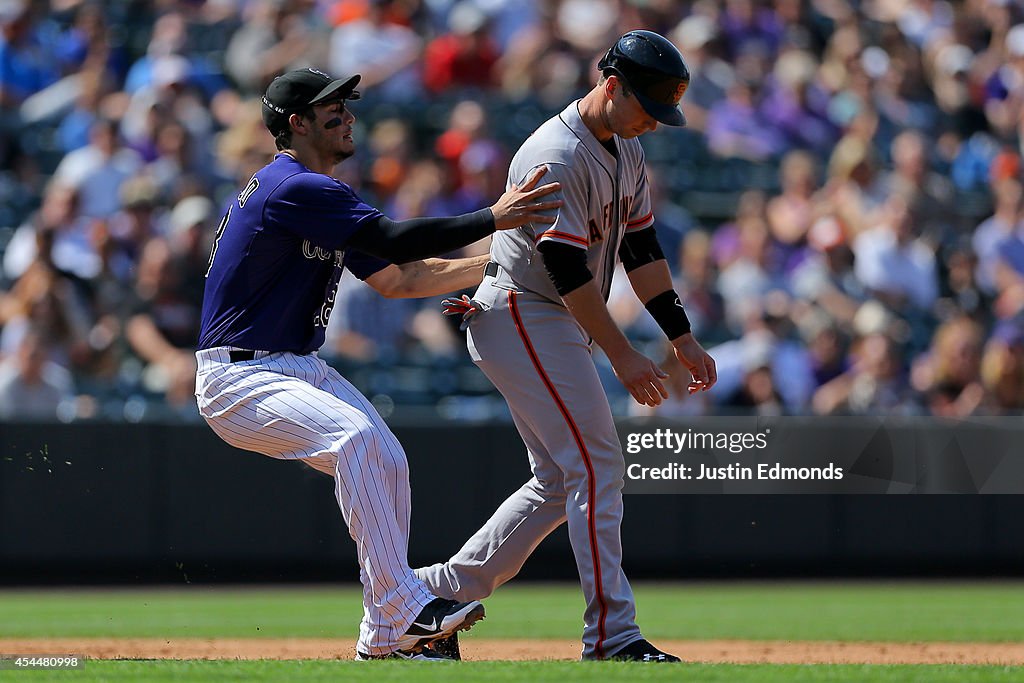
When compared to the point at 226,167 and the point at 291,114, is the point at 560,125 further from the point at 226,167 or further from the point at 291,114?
the point at 226,167

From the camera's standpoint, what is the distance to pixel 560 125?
17.4ft

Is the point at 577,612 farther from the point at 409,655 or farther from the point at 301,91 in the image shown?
the point at 301,91

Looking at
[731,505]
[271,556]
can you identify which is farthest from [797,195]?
[271,556]

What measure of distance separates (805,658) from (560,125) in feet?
7.60

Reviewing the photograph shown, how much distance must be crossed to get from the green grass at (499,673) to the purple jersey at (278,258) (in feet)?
3.69

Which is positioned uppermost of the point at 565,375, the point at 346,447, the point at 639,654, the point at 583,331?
the point at 583,331

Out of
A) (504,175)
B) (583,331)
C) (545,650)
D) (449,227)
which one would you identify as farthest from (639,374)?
(504,175)

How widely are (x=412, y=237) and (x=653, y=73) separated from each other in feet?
3.12

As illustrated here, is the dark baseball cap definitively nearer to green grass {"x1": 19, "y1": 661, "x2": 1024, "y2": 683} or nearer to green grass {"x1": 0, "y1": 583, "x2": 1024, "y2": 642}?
green grass {"x1": 19, "y1": 661, "x2": 1024, "y2": 683}

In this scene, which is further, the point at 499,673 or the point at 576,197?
the point at 576,197

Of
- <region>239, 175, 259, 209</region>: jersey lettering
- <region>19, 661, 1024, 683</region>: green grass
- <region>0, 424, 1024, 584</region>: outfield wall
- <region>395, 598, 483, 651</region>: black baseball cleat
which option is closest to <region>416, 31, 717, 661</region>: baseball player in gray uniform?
<region>395, 598, 483, 651</region>: black baseball cleat

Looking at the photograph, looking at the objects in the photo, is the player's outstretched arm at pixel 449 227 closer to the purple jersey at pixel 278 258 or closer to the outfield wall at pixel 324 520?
the purple jersey at pixel 278 258

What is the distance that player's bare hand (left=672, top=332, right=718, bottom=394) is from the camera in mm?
5535

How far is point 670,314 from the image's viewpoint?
5652 mm
